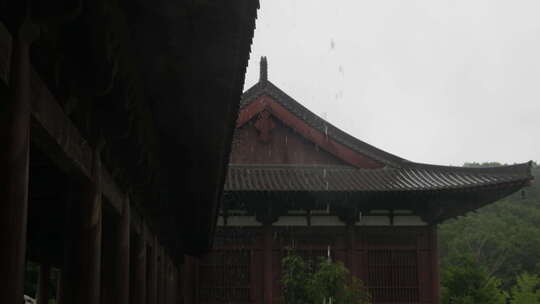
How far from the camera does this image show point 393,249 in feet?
72.1

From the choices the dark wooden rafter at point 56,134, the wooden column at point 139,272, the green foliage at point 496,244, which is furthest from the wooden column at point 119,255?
the green foliage at point 496,244

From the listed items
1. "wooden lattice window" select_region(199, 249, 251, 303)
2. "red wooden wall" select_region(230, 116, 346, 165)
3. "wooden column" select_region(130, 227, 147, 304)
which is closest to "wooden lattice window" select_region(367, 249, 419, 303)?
"wooden lattice window" select_region(199, 249, 251, 303)

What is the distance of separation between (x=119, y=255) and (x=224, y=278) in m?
15.1

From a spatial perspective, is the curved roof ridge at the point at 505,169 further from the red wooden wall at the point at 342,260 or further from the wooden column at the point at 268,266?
the wooden column at the point at 268,266

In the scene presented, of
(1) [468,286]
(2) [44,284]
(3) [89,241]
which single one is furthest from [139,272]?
(1) [468,286]

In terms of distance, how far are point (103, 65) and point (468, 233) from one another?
62.5m

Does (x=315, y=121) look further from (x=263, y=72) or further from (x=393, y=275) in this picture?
(x=393, y=275)

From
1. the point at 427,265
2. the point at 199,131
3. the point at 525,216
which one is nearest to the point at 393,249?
the point at 427,265

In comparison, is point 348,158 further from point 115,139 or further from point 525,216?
point 525,216

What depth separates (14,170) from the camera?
315 centimetres

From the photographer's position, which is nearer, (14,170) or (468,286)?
(14,170)

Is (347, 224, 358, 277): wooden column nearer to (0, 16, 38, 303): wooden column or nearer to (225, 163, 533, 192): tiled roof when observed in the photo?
(225, 163, 533, 192): tiled roof

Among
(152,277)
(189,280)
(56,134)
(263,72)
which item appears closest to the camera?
(56,134)

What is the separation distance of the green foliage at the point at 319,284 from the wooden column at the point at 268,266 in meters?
0.64
